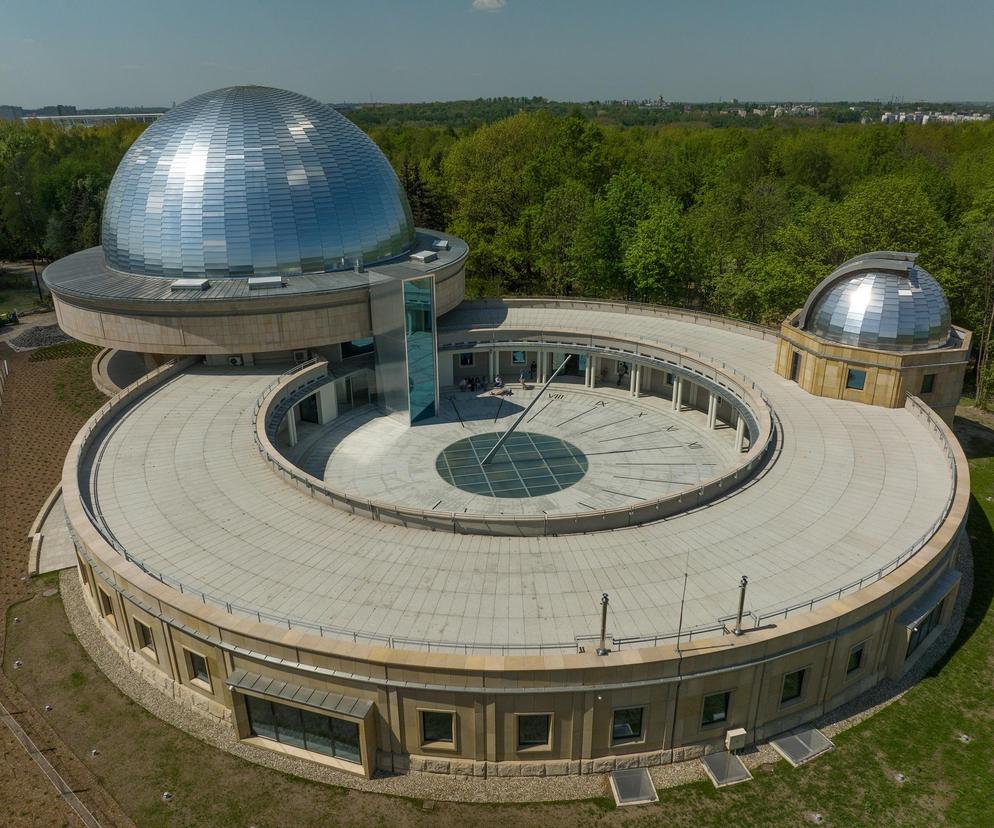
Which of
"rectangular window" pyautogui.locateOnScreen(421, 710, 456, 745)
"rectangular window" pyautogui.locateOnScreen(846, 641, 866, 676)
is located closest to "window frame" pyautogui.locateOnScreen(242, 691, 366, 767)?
"rectangular window" pyautogui.locateOnScreen(421, 710, 456, 745)

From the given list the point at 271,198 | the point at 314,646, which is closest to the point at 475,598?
the point at 314,646

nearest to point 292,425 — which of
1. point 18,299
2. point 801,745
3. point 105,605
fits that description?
point 105,605

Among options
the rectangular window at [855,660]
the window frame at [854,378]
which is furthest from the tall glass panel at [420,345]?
the rectangular window at [855,660]

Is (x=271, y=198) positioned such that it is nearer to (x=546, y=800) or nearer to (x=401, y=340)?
(x=401, y=340)

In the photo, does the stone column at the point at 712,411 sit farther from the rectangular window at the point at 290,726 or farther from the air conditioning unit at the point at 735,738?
the rectangular window at the point at 290,726

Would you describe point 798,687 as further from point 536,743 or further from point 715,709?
point 536,743
